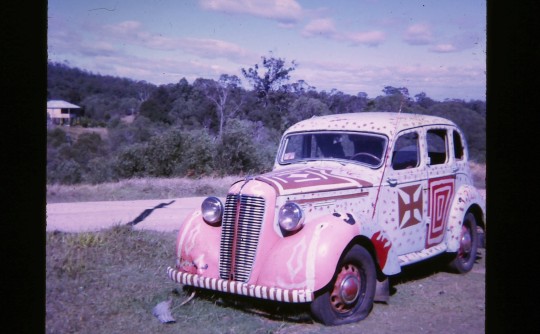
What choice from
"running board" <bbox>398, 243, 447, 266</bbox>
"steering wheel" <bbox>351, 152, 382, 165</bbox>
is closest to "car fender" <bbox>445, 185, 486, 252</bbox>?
"running board" <bbox>398, 243, 447, 266</bbox>

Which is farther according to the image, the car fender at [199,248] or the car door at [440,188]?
the car door at [440,188]

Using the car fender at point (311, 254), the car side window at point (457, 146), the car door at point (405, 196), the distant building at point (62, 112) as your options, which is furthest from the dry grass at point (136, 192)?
the distant building at point (62, 112)

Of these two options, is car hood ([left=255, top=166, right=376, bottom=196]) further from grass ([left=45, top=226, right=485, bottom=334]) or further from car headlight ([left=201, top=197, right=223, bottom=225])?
grass ([left=45, top=226, right=485, bottom=334])

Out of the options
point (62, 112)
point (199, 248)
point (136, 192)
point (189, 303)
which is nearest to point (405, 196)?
point (199, 248)

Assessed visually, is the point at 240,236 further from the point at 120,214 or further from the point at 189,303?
the point at 120,214

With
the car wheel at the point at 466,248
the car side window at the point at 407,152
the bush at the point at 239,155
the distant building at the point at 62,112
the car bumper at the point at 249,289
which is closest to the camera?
the car bumper at the point at 249,289

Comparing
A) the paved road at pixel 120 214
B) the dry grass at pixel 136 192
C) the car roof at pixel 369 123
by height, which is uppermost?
the car roof at pixel 369 123

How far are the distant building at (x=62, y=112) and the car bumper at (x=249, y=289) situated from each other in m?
41.0

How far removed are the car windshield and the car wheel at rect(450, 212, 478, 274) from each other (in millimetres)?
1899

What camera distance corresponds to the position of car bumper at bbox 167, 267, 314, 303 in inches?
172

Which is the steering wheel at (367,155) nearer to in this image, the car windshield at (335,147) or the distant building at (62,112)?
the car windshield at (335,147)

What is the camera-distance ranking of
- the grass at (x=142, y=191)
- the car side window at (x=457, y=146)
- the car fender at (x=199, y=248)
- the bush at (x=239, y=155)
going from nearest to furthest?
the car fender at (x=199, y=248) → the car side window at (x=457, y=146) → the grass at (x=142, y=191) → the bush at (x=239, y=155)

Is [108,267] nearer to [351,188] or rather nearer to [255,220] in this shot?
[255,220]

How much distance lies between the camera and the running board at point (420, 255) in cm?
575
